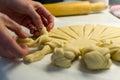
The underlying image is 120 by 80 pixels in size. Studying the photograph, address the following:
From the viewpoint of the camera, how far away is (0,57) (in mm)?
582

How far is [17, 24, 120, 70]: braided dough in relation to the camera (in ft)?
1.65

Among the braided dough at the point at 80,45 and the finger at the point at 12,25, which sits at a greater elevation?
the finger at the point at 12,25

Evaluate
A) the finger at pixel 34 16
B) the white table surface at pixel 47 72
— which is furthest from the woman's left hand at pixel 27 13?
the white table surface at pixel 47 72

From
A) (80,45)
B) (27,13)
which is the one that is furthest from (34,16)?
(80,45)

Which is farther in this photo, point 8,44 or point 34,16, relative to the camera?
point 34,16

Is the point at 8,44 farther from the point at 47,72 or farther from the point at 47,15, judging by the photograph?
the point at 47,15

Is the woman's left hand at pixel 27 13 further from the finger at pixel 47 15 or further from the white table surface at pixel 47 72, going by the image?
the white table surface at pixel 47 72

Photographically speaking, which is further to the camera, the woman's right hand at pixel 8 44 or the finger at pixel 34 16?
the finger at pixel 34 16

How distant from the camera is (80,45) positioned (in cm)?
60

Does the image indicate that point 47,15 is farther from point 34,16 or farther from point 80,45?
point 80,45

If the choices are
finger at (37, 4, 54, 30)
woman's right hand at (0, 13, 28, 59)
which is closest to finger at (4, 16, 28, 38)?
woman's right hand at (0, 13, 28, 59)

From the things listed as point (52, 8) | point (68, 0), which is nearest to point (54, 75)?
point (52, 8)

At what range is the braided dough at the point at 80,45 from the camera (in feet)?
1.65

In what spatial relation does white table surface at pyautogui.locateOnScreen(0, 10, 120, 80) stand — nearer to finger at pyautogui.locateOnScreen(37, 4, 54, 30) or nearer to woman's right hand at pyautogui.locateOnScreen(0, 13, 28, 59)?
woman's right hand at pyautogui.locateOnScreen(0, 13, 28, 59)
